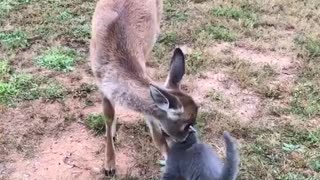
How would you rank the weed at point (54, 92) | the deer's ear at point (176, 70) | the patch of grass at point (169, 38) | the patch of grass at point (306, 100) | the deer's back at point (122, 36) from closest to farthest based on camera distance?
the deer's ear at point (176, 70) → the deer's back at point (122, 36) → the patch of grass at point (306, 100) → the weed at point (54, 92) → the patch of grass at point (169, 38)

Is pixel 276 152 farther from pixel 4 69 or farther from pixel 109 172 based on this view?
pixel 4 69

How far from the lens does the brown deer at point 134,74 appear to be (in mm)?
4453

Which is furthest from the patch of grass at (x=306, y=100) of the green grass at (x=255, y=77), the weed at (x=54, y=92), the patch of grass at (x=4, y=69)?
the patch of grass at (x=4, y=69)

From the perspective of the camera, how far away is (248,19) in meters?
8.12

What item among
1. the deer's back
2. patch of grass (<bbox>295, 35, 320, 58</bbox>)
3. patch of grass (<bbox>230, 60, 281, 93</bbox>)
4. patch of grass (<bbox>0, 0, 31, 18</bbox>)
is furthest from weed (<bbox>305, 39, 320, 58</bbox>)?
patch of grass (<bbox>0, 0, 31, 18</bbox>)

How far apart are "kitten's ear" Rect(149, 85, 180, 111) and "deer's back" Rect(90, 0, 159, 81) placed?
1.76 ft

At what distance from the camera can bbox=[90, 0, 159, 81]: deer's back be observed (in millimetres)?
5023

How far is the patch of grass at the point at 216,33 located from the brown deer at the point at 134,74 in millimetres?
1758

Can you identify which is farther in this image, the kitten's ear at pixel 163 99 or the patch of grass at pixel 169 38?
the patch of grass at pixel 169 38

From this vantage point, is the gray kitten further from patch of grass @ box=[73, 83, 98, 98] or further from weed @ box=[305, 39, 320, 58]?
weed @ box=[305, 39, 320, 58]

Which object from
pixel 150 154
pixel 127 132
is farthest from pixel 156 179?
pixel 127 132

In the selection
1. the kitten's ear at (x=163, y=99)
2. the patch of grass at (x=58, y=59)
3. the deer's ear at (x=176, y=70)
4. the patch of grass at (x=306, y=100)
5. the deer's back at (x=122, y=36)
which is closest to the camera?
the kitten's ear at (x=163, y=99)

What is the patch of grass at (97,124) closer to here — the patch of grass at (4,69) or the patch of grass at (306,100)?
the patch of grass at (4,69)

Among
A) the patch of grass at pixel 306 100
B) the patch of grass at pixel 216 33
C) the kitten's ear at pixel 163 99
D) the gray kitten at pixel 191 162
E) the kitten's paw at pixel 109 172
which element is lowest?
the kitten's paw at pixel 109 172
